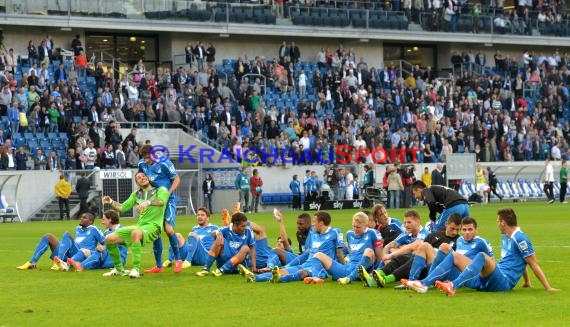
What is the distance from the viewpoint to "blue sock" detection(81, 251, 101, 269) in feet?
62.1

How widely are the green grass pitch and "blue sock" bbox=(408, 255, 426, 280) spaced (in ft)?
1.21

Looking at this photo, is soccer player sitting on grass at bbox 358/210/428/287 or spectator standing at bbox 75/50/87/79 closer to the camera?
soccer player sitting on grass at bbox 358/210/428/287

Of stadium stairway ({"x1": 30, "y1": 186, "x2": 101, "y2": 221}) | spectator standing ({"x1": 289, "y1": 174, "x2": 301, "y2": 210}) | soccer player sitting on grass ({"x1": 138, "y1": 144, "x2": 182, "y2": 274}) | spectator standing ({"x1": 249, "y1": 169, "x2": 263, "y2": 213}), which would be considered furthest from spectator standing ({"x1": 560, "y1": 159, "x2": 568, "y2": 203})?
soccer player sitting on grass ({"x1": 138, "y1": 144, "x2": 182, "y2": 274})

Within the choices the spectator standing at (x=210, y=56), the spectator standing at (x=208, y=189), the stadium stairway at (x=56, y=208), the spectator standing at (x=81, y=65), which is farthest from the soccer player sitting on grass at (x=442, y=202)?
the spectator standing at (x=210, y=56)

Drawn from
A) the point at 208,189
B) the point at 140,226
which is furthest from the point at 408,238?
the point at 208,189

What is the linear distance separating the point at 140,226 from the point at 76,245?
2319 mm

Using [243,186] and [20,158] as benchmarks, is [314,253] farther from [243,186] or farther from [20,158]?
[243,186]

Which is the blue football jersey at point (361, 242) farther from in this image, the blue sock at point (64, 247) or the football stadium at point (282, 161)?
the blue sock at point (64, 247)

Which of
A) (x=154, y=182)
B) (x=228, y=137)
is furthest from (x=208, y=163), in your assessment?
(x=154, y=182)

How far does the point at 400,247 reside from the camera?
1581cm

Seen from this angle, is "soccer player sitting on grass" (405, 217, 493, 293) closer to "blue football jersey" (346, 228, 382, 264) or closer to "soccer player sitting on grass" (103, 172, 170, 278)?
"blue football jersey" (346, 228, 382, 264)

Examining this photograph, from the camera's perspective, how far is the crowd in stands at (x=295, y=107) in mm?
42250

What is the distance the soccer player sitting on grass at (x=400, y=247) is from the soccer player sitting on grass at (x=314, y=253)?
0.74 m

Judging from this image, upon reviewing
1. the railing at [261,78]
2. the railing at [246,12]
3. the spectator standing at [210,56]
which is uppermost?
the railing at [246,12]
